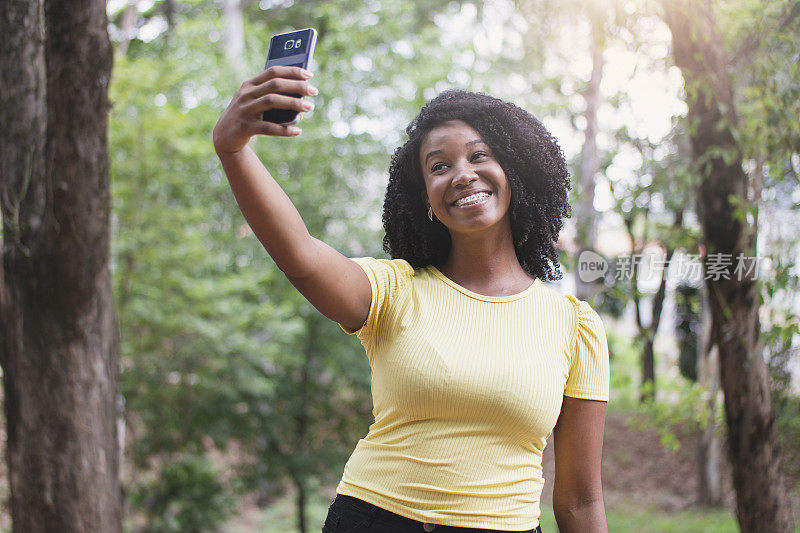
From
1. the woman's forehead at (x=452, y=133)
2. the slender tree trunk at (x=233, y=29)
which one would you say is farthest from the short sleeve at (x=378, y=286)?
the slender tree trunk at (x=233, y=29)

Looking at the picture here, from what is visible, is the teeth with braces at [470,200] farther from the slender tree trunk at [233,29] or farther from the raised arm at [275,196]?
the slender tree trunk at [233,29]

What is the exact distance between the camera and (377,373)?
148 centimetres

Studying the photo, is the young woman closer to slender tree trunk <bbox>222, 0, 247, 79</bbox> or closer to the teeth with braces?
the teeth with braces

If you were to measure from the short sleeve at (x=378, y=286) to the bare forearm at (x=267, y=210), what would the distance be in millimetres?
220

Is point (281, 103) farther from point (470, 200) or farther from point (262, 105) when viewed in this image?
point (470, 200)

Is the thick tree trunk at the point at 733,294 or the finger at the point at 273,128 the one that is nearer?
the finger at the point at 273,128

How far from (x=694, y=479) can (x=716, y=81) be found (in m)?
9.83

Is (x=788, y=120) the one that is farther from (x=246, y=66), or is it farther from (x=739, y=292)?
(x=246, y=66)

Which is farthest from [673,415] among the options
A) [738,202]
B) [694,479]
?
[694,479]

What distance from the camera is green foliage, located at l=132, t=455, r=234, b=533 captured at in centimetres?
746

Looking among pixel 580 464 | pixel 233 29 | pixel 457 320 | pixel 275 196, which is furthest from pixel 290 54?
pixel 233 29

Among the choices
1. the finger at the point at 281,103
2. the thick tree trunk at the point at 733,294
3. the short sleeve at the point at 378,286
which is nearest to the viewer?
the finger at the point at 281,103

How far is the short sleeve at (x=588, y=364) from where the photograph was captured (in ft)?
5.09

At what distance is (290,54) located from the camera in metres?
1.20
